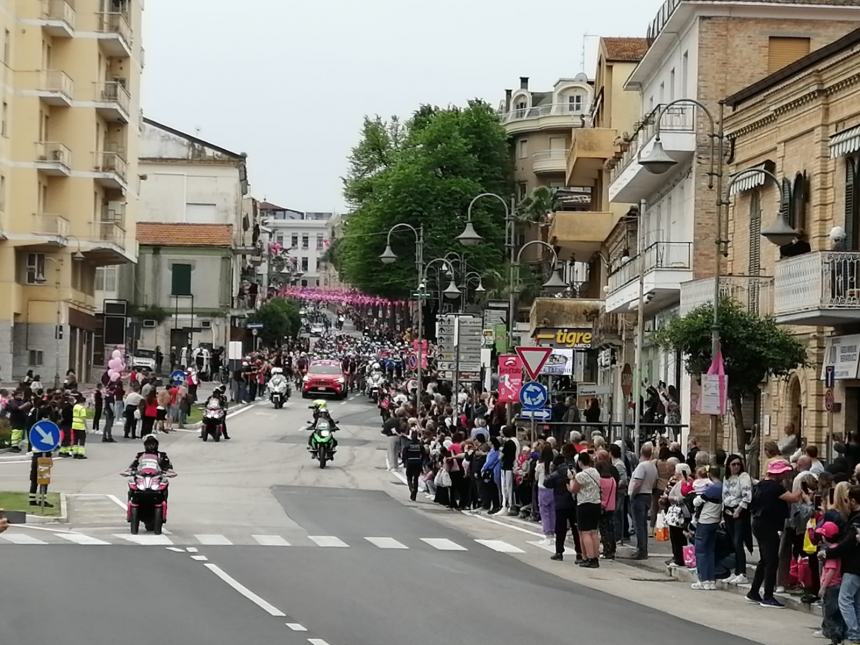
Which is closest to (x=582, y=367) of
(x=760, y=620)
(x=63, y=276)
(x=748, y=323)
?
(x=63, y=276)

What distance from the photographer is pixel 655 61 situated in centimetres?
4922

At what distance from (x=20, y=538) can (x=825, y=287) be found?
13.8m

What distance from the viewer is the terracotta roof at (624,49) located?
2469 inches

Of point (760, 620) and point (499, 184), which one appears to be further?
point (499, 184)

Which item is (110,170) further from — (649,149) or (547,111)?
(547,111)

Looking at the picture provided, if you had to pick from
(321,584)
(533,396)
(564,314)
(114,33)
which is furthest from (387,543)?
(114,33)

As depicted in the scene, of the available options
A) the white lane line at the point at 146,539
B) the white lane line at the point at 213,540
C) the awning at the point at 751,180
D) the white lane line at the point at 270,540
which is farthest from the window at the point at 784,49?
the white lane line at the point at 146,539

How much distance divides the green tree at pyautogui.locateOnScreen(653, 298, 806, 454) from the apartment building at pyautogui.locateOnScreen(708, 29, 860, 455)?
455 mm

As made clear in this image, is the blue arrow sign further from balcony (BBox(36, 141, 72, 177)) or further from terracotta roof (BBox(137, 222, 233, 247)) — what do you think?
terracotta roof (BBox(137, 222, 233, 247))

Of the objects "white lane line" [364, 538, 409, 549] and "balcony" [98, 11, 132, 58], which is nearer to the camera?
"white lane line" [364, 538, 409, 549]

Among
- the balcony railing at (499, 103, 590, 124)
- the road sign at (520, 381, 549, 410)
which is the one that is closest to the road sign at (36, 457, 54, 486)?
the road sign at (520, 381, 549, 410)

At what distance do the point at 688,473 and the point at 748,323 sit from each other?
7.60 meters

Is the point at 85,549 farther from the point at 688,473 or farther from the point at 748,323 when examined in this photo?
the point at 748,323

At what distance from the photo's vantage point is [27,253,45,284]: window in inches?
2805
